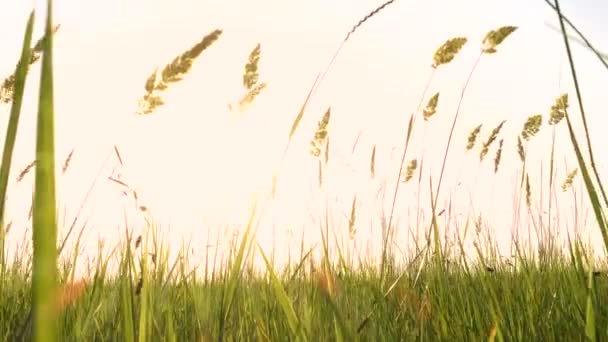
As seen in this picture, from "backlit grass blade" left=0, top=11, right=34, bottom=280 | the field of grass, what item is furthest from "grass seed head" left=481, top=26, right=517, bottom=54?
"backlit grass blade" left=0, top=11, right=34, bottom=280

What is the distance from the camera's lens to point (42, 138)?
0.28 meters

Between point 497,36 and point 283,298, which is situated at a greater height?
point 497,36

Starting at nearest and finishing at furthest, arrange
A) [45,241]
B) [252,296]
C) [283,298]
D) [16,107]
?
1. [45,241]
2. [16,107]
3. [283,298]
4. [252,296]

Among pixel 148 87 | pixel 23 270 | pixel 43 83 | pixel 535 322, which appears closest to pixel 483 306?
pixel 535 322

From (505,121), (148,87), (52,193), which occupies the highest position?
(505,121)

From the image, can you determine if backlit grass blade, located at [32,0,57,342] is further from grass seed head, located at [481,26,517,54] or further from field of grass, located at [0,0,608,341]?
grass seed head, located at [481,26,517,54]

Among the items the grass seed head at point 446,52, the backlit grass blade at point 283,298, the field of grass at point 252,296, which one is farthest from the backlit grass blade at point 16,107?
the grass seed head at point 446,52

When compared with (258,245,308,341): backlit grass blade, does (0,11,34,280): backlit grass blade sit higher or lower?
higher

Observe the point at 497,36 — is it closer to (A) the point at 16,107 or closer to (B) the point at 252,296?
(B) the point at 252,296

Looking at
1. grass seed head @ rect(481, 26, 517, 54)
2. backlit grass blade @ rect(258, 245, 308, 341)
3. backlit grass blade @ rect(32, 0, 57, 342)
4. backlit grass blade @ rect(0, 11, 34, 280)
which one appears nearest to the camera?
backlit grass blade @ rect(32, 0, 57, 342)

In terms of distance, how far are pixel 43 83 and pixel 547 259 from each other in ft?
8.46

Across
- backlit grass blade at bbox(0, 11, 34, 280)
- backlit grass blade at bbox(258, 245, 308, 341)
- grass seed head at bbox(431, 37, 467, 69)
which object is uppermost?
grass seed head at bbox(431, 37, 467, 69)

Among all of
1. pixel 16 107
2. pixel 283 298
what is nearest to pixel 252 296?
pixel 283 298

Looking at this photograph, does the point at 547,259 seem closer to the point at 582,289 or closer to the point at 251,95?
the point at 582,289
